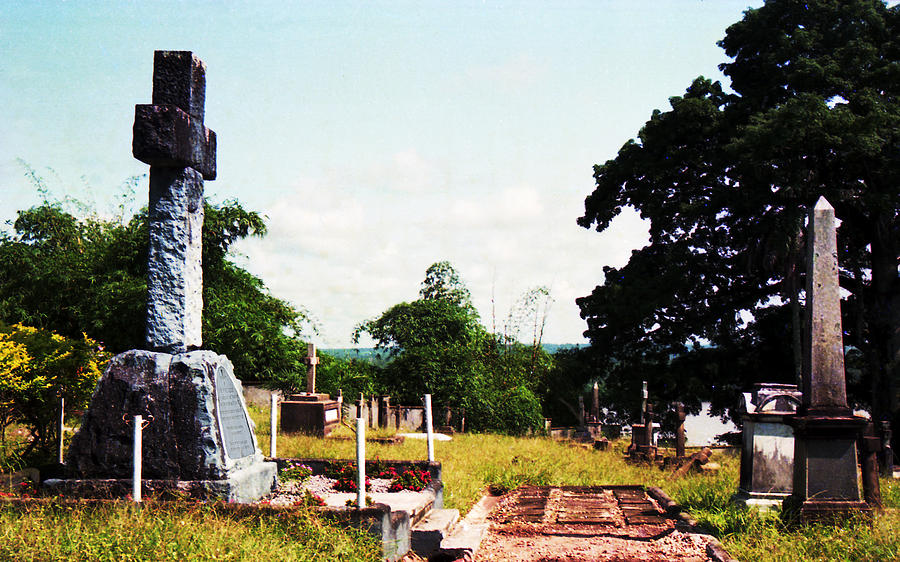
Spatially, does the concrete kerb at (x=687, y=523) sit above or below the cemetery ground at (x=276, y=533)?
below

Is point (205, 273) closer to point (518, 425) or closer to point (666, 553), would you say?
point (518, 425)

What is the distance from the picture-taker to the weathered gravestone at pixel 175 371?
775cm

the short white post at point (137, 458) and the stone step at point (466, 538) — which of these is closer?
the short white post at point (137, 458)

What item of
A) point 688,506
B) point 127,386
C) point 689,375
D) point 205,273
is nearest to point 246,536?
point 127,386

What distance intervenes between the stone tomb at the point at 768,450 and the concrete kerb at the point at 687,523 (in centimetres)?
72

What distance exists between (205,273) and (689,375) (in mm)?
18347

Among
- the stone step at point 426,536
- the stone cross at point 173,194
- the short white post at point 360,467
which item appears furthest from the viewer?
the stone cross at point 173,194

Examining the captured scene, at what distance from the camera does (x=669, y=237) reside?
22.2 meters

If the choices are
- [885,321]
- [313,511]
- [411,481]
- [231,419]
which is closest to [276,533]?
[313,511]

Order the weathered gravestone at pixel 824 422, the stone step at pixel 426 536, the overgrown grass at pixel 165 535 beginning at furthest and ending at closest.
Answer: the weathered gravestone at pixel 824 422 < the stone step at pixel 426 536 < the overgrown grass at pixel 165 535

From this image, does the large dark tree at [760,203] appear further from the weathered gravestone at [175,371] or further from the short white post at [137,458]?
the short white post at [137,458]

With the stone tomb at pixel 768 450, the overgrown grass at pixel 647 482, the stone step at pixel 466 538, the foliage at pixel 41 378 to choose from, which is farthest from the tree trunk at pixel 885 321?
the foliage at pixel 41 378

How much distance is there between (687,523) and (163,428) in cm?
620

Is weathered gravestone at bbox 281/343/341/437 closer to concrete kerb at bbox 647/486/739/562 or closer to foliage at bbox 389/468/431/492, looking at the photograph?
foliage at bbox 389/468/431/492
